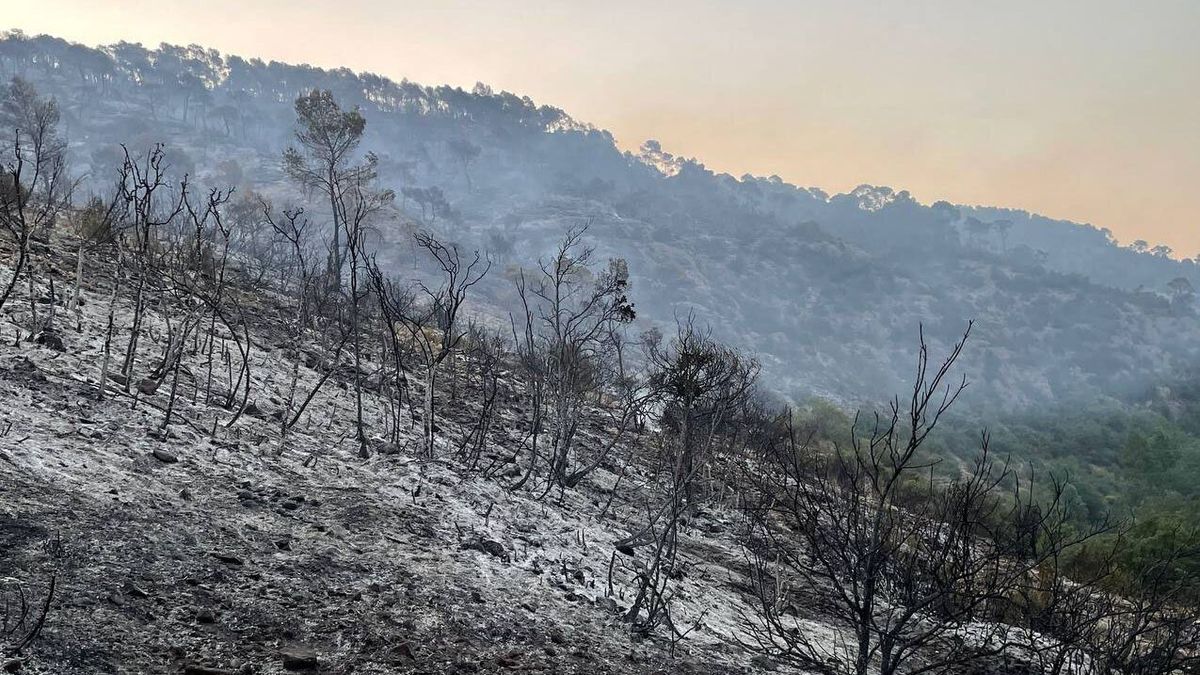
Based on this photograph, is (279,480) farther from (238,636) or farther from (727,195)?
(727,195)

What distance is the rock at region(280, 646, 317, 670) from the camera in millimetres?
3237

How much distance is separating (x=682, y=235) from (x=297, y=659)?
8899 cm

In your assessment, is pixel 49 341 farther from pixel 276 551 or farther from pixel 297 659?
pixel 297 659

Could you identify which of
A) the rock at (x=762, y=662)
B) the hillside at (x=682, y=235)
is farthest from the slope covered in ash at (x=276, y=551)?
the hillside at (x=682, y=235)

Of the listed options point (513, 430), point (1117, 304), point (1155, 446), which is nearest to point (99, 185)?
point (513, 430)

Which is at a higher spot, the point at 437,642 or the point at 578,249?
the point at 578,249

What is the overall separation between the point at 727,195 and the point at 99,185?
96829mm

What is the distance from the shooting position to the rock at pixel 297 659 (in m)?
3.24

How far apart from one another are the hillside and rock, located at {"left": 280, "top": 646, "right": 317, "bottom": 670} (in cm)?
5274

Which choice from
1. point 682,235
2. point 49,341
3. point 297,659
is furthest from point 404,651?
point 682,235

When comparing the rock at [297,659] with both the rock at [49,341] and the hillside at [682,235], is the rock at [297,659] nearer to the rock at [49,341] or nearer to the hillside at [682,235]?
the rock at [49,341]

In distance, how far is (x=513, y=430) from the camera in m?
10.7

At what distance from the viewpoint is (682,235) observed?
8969cm

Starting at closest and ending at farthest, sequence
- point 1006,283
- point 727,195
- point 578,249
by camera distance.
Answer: point 578,249 → point 1006,283 → point 727,195
